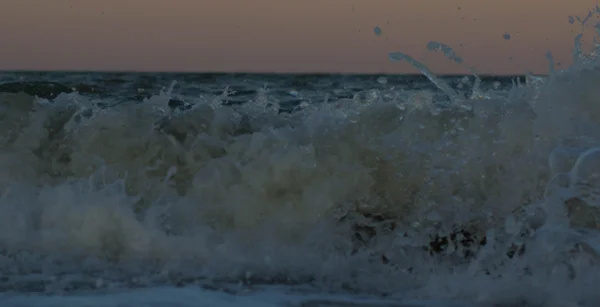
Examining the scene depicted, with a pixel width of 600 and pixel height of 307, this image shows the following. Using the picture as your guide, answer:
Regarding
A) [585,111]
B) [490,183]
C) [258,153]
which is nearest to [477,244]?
[490,183]

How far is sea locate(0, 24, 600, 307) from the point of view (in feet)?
12.8

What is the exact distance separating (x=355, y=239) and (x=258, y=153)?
1.17 m

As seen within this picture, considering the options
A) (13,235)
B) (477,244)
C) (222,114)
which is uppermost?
(222,114)

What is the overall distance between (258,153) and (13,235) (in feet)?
5.57

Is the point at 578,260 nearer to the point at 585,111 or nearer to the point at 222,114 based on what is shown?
the point at 585,111

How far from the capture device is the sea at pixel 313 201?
3.90 metres

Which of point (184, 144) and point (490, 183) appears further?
point (184, 144)

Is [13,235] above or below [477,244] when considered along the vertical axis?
below

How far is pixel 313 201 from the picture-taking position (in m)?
5.21

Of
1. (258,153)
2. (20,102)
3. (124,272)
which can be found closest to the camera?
(124,272)

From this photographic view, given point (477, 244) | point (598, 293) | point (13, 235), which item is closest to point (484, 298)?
point (598, 293)

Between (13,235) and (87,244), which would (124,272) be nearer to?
(87,244)

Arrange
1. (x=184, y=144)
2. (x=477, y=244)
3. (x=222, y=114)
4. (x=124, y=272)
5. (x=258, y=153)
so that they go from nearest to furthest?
(x=124, y=272)
(x=477, y=244)
(x=258, y=153)
(x=184, y=144)
(x=222, y=114)

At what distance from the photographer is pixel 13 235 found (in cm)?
487
